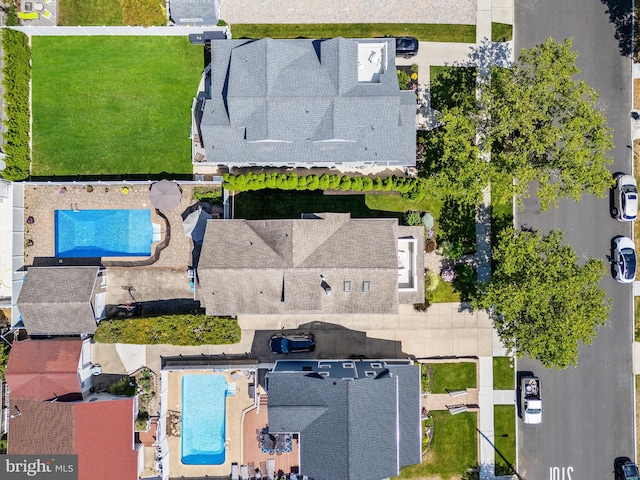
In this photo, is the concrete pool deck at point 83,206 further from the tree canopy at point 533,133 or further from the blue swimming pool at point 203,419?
the tree canopy at point 533,133

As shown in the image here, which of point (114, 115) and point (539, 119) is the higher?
point (114, 115)

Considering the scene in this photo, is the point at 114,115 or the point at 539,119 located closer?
A: the point at 539,119

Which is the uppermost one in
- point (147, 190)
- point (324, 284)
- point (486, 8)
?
point (486, 8)

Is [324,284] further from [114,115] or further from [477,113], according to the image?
[114,115]

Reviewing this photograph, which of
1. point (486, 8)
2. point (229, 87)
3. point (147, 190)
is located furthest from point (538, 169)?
point (147, 190)

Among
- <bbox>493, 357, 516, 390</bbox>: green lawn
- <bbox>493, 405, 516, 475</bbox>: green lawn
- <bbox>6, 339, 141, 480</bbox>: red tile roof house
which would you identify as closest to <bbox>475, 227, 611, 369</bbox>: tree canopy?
<bbox>493, 357, 516, 390</bbox>: green lawn

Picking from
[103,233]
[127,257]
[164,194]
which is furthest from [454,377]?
[103,233]
